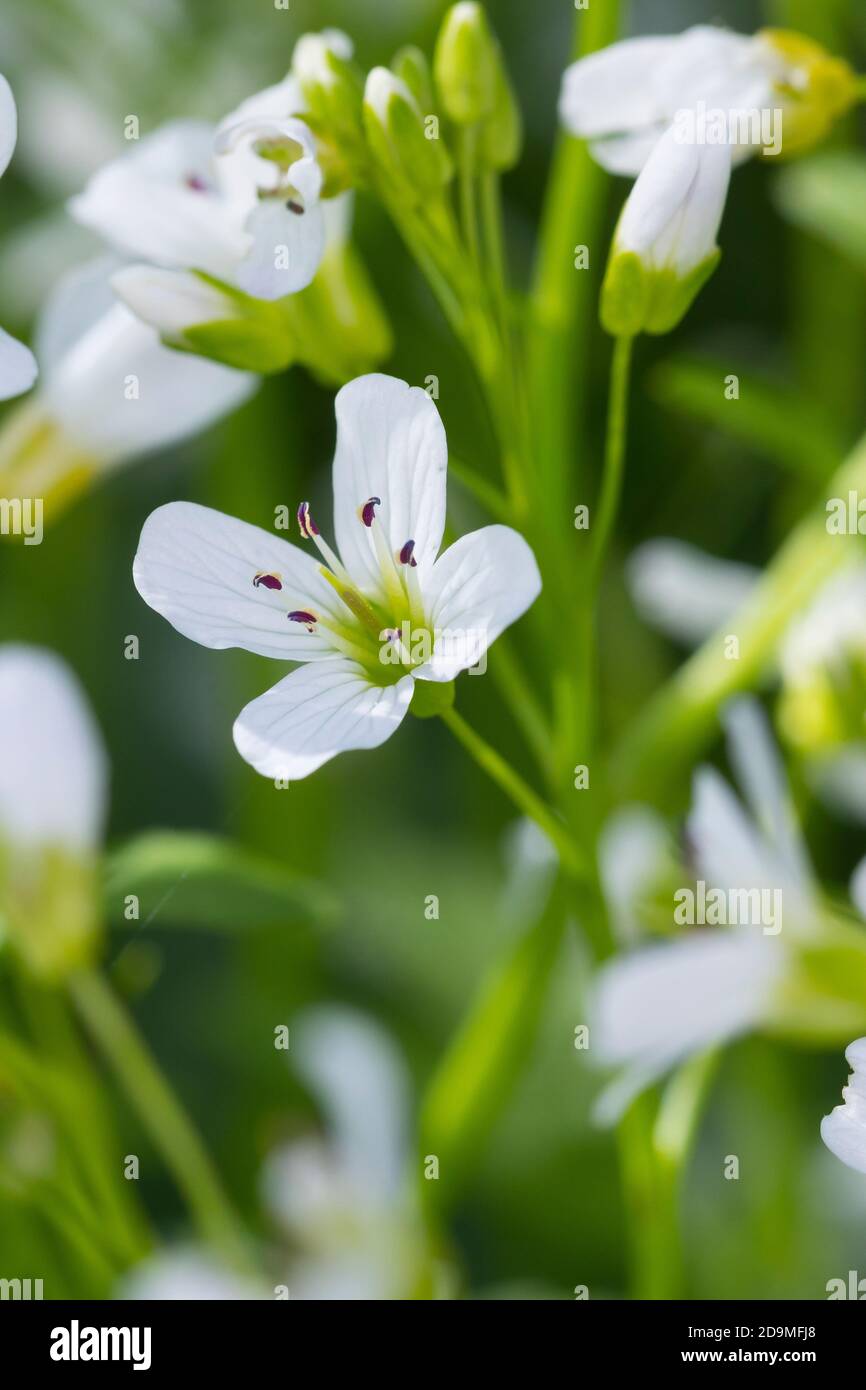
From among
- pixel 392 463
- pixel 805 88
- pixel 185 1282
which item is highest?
pixel 805 88

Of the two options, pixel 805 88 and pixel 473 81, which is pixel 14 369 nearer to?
pixel 473 81

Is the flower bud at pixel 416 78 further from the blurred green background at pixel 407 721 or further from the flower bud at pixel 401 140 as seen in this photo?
the blurred green background at pixel 407 721

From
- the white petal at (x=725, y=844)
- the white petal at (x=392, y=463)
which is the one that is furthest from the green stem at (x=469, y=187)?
the white petal at (x=725, y=844)

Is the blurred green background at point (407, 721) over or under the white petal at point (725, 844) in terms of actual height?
over

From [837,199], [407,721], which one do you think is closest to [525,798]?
[837,199]

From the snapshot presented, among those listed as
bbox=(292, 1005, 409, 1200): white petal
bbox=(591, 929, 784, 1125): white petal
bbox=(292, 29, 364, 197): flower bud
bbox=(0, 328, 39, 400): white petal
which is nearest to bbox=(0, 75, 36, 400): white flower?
bbox=(0, 328, 39, 400): white petal
